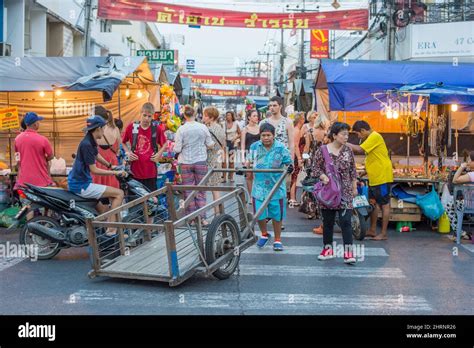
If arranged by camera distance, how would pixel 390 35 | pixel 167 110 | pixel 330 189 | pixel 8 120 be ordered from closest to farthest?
pixel 330 189
pixel 8 120
pixel 167 110
pixel 390 35

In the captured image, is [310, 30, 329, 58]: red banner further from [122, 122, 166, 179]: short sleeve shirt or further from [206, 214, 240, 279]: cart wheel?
[206, 214, 240, 279]: cart wheel

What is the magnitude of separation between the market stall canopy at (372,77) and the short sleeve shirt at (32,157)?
6.51m

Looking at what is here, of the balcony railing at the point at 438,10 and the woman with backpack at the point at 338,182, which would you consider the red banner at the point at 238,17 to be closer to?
the balcony railing at the point at 438,10

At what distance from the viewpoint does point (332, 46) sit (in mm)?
35562

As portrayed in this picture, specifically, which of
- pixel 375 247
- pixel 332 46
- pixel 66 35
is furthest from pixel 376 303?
pixel 332 46

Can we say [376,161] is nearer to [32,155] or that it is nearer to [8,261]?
[32,155]

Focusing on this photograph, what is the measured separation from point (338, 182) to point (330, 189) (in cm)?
14

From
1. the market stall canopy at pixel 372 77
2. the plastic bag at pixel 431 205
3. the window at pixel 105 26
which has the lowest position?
the plastic bag at pixel 431 205

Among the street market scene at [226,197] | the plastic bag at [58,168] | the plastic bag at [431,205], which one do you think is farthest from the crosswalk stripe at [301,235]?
the plastic bag at [58,168]

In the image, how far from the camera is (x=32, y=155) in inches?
356

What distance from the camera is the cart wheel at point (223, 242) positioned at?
6.39m

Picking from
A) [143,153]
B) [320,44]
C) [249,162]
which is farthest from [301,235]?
[320,44]

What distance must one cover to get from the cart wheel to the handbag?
1329 millimetres

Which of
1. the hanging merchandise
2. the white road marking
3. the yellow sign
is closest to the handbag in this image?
the white road marking
